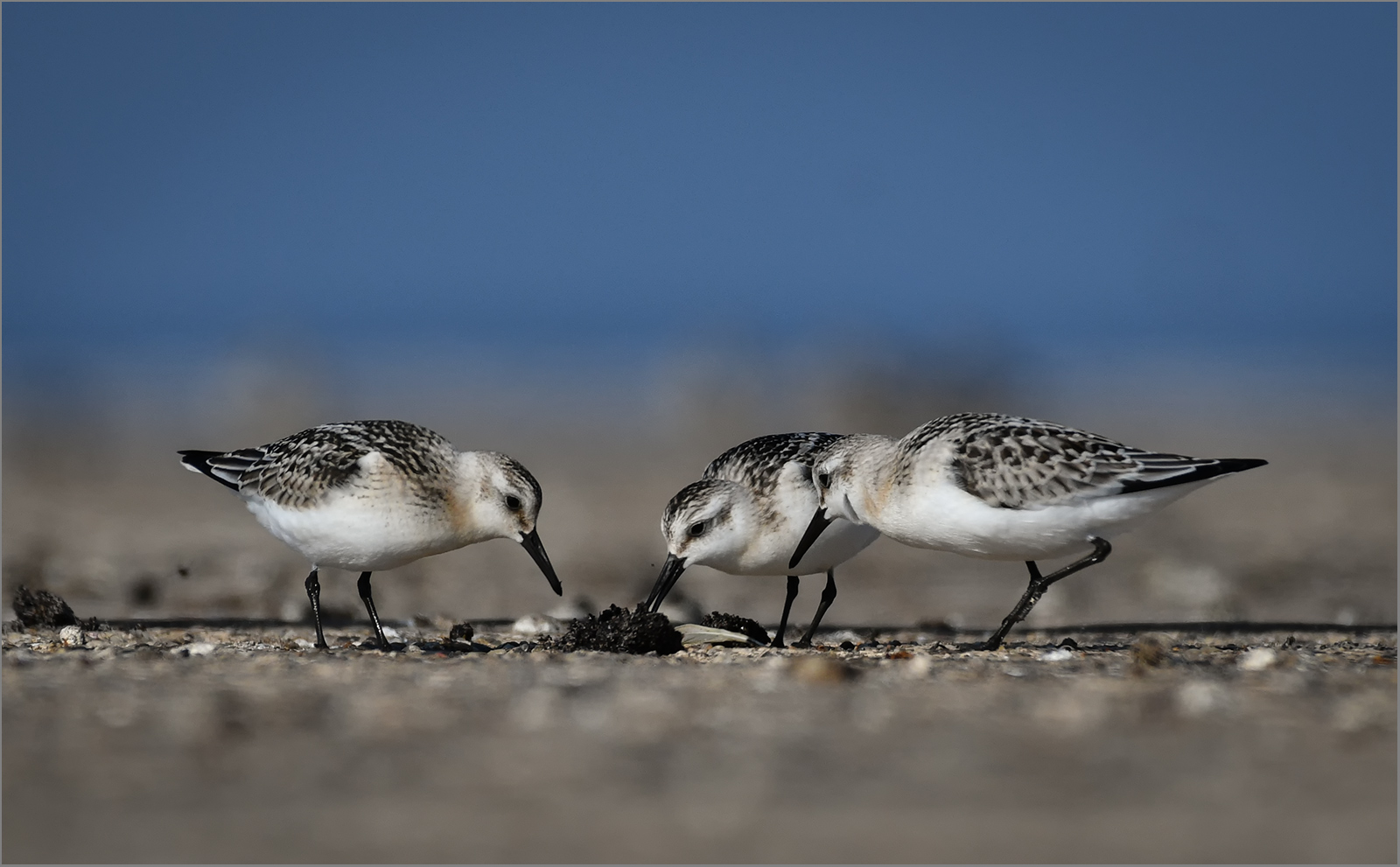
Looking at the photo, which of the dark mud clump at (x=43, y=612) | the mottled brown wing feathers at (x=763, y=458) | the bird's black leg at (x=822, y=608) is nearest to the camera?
the bird's black leg at (x=822, y=608)

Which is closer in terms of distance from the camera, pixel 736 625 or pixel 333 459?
pixel 333 459

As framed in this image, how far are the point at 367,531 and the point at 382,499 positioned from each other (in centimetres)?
17

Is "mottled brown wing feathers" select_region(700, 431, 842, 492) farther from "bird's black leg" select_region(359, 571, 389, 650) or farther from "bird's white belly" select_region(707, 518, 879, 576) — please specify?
"bird's black leg" select_region(359, 571, 389, 650)

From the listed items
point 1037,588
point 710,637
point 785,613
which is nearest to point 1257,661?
point 1037,588

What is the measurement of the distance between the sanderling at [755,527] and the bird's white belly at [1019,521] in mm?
846

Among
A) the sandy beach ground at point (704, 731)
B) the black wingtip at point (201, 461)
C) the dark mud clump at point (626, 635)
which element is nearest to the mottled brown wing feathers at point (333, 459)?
the black wingtip at point (201, 461)

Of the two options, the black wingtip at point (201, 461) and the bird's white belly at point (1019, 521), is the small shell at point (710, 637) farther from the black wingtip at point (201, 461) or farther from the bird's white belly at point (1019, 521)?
the black wingtip at point (201, 461)

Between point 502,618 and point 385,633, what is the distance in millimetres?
1412

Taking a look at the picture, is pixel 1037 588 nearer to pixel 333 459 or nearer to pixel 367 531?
pixel 367 531

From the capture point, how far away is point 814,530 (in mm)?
7746

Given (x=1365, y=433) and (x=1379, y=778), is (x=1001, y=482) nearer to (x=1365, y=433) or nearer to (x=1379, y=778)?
(x=1379, y=778)

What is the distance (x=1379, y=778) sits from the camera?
A: 13.9 ft

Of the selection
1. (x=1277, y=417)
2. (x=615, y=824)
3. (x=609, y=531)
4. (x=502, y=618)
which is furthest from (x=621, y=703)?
(x=1277, y=417)

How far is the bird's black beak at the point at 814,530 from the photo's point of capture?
7.73 meters
